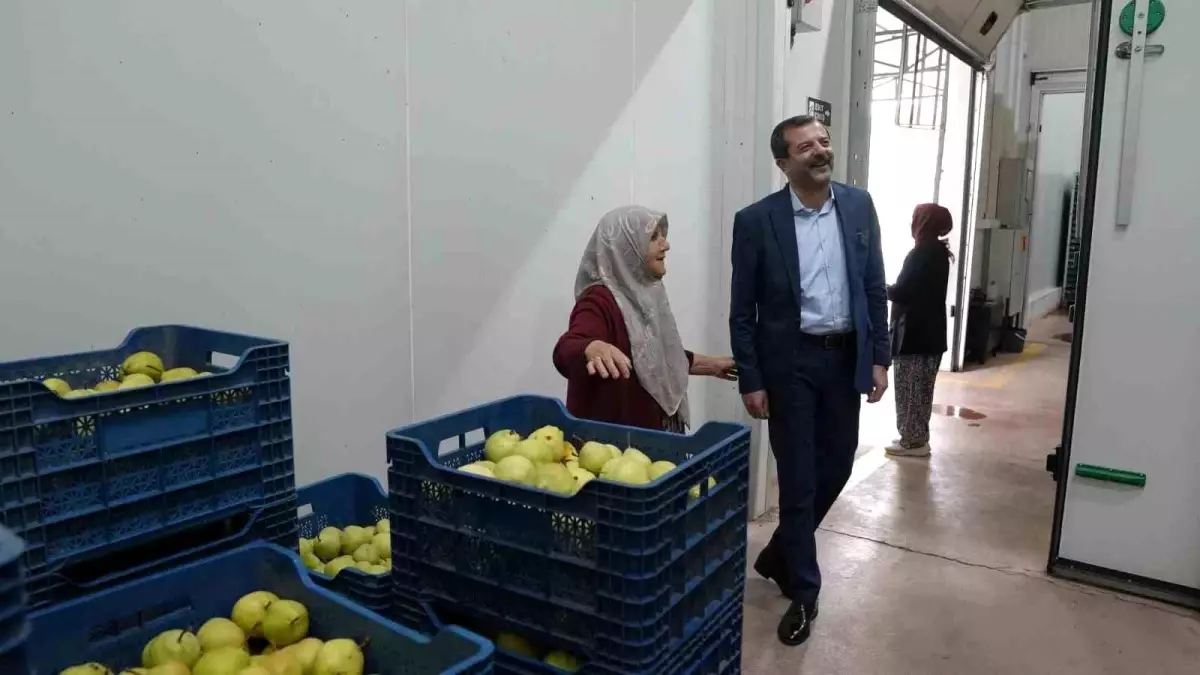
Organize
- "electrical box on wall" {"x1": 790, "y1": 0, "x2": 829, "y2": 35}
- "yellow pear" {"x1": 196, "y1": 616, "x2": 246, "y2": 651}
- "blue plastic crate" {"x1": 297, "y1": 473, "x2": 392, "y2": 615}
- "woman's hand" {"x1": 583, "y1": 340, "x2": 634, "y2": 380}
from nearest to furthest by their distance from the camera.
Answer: "yellow pear" {"x1": 196, "y1": 616, "x2": 246, "y2": 651} < "blue plastic crate" {"x1": 297, "y1": 473, "x2": 392, "y2": 615} < "woman's hand" {"x1": 583, "y1": 340, "x2": 634, "y2": 380} < "electrical box on wall" {"x1": 790, "y1": 0, "x2": 829, "y2": 35}

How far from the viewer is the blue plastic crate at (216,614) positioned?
1146mm

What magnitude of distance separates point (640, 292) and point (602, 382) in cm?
32

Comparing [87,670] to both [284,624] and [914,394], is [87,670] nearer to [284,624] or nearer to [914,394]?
[284,624]

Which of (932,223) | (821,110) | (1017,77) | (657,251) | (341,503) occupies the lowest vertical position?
(341,503)

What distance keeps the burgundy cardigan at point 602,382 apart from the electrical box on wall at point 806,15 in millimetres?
1814

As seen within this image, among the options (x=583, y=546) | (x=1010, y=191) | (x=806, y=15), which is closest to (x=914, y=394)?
(x=806, y=15)

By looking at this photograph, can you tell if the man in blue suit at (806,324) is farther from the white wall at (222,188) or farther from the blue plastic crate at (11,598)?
the blue plastic crate at (11,598)

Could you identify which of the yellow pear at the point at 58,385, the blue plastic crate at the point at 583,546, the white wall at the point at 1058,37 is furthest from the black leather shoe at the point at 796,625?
the white wall at the point at 1058,37

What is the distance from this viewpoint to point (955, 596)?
2.97 m

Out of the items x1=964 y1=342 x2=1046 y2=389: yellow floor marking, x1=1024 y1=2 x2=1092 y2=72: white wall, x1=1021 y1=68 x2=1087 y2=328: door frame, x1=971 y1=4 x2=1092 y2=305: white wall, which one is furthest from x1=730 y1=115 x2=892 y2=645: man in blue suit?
x1=1024 y1=2 x2=1092 y2=72: white wall

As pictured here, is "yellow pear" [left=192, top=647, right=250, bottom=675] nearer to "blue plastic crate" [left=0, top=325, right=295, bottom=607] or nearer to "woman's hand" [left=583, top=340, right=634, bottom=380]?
"blue plastic crate" [left=0, top=325, right=295, bottom=607]

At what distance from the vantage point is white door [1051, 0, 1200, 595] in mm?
2695

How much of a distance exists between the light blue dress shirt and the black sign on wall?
47.3 inches

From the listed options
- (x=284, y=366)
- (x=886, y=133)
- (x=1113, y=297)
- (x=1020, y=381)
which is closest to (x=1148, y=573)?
(x=1113, y=297)
